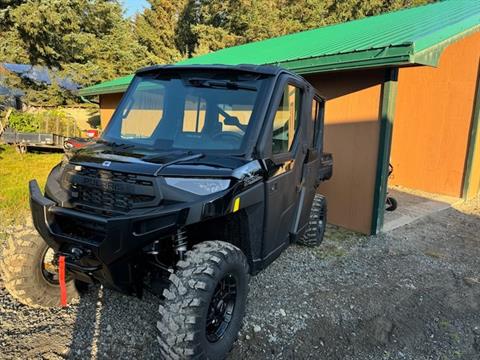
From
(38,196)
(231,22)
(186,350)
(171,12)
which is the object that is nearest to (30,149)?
(38,196)

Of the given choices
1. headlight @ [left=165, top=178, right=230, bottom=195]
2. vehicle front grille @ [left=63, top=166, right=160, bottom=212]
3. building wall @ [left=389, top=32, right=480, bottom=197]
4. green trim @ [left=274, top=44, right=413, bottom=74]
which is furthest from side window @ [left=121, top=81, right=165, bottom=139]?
building wall @ [left=389, top=32, right=480, bottom=197]

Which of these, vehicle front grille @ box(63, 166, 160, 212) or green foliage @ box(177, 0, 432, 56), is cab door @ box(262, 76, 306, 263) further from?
green foliage @ box(177, 0, 432, 56)

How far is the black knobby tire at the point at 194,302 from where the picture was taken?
8.03 feet

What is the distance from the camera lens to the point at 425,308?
3.97 m

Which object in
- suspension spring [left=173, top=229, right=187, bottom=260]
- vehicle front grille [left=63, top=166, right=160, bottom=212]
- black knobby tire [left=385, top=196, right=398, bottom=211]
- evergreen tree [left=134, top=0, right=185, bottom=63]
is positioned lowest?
black knobby tire [left=385, top=196, right=398, bottom=211]

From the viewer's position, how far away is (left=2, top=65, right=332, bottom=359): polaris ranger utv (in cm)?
251

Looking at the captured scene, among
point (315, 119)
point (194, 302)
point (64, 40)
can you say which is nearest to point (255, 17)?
point (64, 40)

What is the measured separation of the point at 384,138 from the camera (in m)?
5.71

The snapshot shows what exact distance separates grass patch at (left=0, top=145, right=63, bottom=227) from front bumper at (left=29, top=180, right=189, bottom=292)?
1.80 metres

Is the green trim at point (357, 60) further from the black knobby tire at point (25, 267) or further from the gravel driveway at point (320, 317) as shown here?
the black knobby tire at point (25, 267)

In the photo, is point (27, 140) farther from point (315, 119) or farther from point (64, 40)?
point (315, 119)

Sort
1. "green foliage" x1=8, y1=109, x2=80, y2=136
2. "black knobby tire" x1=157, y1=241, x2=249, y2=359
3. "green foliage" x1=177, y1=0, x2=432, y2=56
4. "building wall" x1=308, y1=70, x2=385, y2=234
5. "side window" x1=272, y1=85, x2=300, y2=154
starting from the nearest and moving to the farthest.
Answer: "black knobby tire" x1=157, y1=241, x2=249, y2=359 → "side window" x1=272, y1=85, x2=300, y2=154 → "building wall" x1=308, y1=70, x2=385, y2=234 → "green foliage" x1=8, y1=109, x2=80, y2=136 → "green foliage" x1=177, y1=0, x2=432, y2=56

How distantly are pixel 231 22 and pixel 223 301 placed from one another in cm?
2955

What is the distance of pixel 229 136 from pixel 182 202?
0.89m
